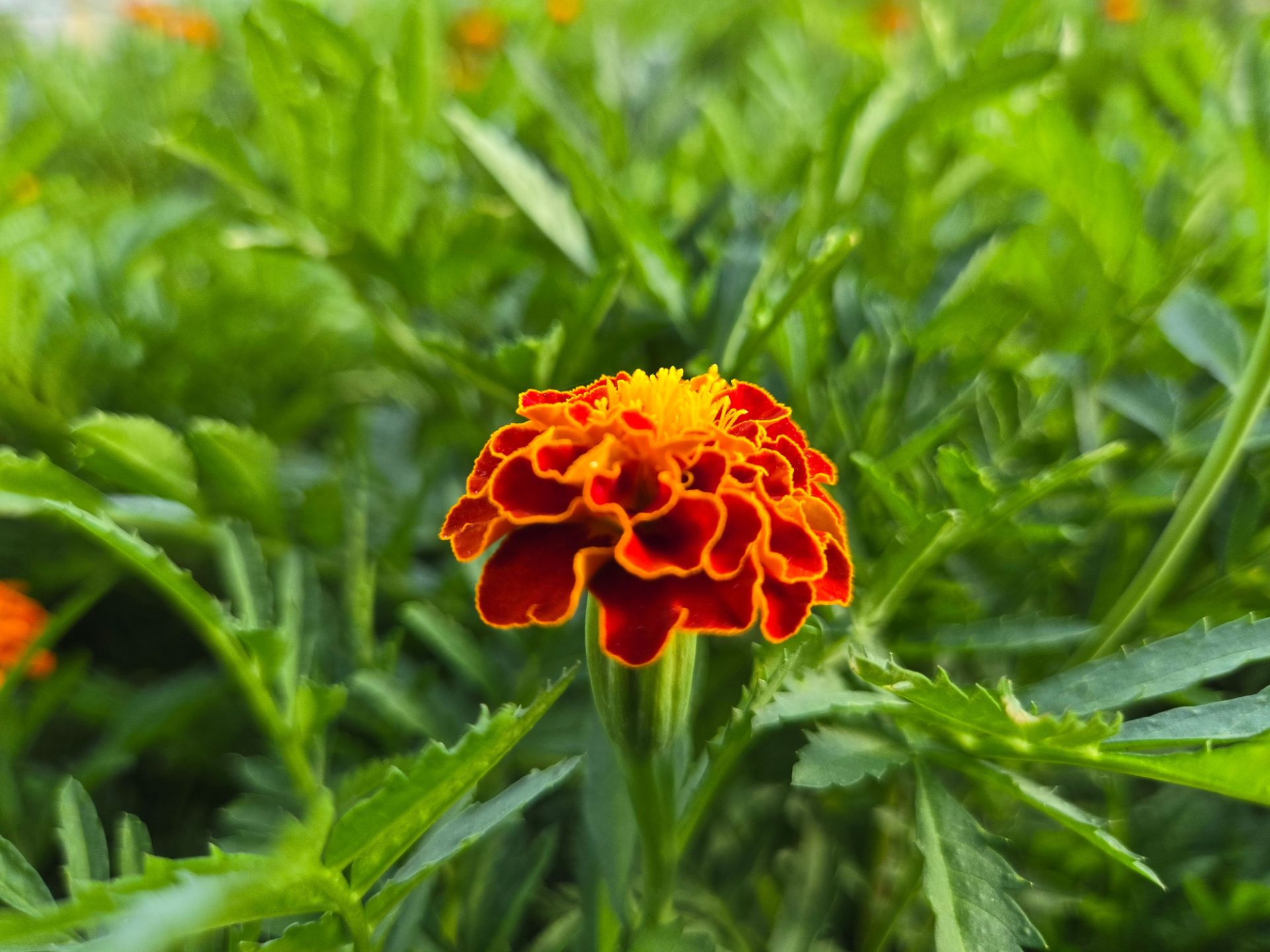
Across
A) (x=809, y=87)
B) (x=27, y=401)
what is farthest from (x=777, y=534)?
(x=809, y=87)

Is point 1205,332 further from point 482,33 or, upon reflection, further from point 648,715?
point 482,33

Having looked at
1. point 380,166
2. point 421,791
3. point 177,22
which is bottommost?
point 421,791

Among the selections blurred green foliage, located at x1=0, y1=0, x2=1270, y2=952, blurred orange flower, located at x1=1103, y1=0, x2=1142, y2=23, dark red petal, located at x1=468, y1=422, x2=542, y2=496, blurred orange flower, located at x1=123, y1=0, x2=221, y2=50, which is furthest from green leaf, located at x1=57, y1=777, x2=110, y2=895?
blurred orange flower, located at x1=1103, y1=0, x2=1142, y2=23

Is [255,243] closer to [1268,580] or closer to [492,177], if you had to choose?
[492,177]

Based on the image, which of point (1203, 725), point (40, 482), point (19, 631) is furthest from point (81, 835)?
point (1203, 725)

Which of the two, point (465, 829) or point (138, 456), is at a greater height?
point (138, 456)

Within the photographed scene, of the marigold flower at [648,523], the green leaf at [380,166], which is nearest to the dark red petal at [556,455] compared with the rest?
the marigold flower at [648,523]

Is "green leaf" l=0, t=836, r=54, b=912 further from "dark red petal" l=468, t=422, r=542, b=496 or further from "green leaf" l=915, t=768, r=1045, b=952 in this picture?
"green leaf" l=915, t=768, r=1045, b=952
